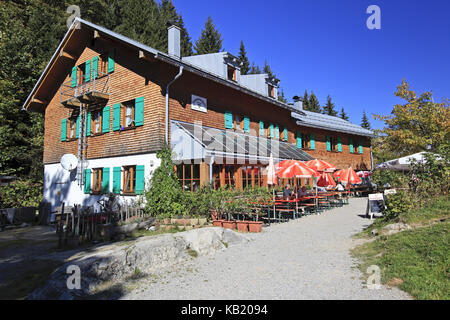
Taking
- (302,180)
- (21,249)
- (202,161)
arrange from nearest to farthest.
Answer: (21,249) < (202,161) < (302,180)

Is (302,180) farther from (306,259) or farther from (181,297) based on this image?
(181,297)

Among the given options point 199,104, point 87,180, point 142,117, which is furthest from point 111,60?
point 87,180

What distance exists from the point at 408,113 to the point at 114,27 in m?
32.3

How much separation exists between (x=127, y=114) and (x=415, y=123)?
1961cm

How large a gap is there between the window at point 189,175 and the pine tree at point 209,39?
1164 inches

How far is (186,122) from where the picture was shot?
1310 cm

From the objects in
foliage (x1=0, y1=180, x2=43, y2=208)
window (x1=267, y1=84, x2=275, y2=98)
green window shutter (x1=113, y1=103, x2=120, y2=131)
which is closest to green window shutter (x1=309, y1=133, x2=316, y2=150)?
window (x1=267, y1=84, x2=275, y2=98)

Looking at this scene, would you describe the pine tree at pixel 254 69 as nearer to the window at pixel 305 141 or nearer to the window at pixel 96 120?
the window at pixel 305 141

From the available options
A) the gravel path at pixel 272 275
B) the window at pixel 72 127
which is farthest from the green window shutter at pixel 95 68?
the gravel path at pixel 272 275

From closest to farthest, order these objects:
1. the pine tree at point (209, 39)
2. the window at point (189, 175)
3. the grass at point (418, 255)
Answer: the grass at point (418, 255)
the window at point (189, 175)
the pine tree at point (209, 39)

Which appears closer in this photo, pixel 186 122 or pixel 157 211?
pixel 157 211

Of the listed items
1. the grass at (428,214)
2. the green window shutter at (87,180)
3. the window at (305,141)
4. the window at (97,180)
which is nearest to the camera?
the grass at (428,214)

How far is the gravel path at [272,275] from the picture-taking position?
4160 mm
